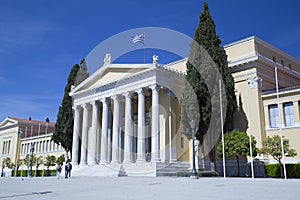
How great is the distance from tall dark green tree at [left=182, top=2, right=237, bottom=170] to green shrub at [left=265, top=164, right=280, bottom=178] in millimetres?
4810

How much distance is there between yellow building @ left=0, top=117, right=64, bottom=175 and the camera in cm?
5972

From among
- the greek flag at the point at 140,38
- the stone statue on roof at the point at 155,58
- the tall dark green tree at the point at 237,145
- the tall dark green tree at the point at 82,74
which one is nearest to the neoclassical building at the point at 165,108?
the stone statue on roof at the point at 155,58

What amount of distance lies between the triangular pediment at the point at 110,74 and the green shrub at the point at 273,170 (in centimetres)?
1439

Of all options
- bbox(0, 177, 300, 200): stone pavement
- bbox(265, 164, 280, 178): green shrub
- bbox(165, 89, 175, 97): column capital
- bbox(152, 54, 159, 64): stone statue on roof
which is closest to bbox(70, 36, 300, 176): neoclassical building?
bbox(165, 89, 175, 97): column capital

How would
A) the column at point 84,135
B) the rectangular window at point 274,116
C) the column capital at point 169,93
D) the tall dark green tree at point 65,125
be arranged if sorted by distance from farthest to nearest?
the tall dark green tree at point 65,125 → the column at point 84,135 → the column capital at point 169,93 → the rectangular window at point 274,116

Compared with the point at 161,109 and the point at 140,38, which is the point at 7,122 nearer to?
the point at 140,38

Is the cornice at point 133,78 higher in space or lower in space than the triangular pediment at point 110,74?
lower

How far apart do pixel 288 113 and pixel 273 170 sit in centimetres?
592

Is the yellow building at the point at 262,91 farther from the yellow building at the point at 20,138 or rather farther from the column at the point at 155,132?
the yellow building at the point at 20,138

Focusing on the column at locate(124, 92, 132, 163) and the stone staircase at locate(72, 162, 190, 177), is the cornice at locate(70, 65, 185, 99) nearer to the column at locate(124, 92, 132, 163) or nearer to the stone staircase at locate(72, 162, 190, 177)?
the column at locate(124, 92, 132, 163)

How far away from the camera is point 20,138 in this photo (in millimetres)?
64438

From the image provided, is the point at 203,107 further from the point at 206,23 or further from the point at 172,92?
the point at 206,23

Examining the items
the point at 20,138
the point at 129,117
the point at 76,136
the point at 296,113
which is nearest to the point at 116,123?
the point at 129,117

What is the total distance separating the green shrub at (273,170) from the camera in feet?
84.3
